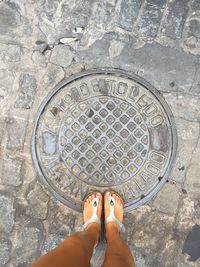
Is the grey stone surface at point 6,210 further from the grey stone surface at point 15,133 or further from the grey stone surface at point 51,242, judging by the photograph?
the grey stone surface at point 15,133

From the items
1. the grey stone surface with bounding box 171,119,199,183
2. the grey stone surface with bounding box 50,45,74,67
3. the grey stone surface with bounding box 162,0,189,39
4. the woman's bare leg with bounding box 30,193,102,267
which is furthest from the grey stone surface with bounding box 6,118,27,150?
the grey stone surface with bounding box 162,0,189,39

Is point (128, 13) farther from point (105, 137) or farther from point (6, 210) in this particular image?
point (6, 210)

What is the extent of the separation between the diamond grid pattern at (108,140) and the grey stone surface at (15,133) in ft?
1.12

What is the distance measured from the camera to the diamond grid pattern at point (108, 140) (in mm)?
3711

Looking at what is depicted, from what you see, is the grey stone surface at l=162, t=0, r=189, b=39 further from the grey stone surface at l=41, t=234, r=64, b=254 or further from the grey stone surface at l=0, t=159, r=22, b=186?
the grey stone surface at l=41, t=234, r=64, b=254

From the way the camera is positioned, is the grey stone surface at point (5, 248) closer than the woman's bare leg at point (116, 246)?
No

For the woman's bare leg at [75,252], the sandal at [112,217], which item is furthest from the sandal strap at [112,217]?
the woman's bare leg at [75,252]

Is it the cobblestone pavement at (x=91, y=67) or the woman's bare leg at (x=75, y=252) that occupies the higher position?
the cobblestone pavement at (x=91, y=67)

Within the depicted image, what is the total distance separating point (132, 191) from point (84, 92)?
0.91 metres

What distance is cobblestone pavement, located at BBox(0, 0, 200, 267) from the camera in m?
3.71

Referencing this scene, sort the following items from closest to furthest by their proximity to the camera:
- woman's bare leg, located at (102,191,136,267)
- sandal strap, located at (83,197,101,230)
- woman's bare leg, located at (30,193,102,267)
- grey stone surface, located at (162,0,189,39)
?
woman's bare leg, located at (30,193,102,267)
woman's bare leg, located at (102,191,136,267)
sandal strap, located at (83,197,101,230)
grey stone surface, located at (162,0,189,39)

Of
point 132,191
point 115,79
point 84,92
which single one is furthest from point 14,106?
point 132,191

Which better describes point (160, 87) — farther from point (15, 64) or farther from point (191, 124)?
point (15, 64)

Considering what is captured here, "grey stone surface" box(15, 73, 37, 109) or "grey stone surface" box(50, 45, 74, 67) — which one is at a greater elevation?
"grey stone surface" box(50, 45, 74, 67)
